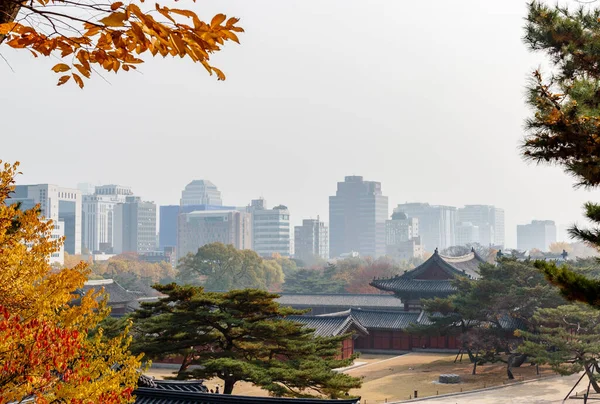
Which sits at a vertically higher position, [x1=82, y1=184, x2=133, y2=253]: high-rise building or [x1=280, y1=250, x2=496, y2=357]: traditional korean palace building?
[x1=82, y1=184, x2=133, y2=253]: high-rise building

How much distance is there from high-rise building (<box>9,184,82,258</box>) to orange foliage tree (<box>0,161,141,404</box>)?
5019 inches

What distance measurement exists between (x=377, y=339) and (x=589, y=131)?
37.0m

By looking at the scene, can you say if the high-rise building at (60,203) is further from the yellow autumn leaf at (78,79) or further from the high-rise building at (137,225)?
the yellow autumn leaf at (78,79)

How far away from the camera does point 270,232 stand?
17038 centimetres

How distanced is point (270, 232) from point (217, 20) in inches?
6602

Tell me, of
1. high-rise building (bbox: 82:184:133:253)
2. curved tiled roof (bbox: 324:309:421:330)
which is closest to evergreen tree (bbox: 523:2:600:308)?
curved tiled roof (bbox: 324:309:421:330)

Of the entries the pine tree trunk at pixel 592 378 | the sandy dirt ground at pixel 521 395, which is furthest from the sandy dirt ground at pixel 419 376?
the pine tree trunk at pixel 592 378

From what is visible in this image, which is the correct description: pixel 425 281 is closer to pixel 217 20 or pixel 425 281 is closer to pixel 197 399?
pixel 197 399

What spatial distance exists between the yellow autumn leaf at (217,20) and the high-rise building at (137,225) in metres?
181

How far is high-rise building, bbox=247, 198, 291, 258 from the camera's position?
170m

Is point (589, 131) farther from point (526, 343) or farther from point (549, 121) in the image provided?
point (526, 343)

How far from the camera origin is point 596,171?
28.8 feet

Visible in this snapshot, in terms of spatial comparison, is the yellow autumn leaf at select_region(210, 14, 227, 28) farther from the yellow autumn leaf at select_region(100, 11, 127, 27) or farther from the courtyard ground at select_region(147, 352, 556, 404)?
the courtyard ground at select_region(147, 352, 556, 404)

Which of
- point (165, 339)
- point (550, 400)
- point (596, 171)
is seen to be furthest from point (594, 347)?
point (596, 171)
